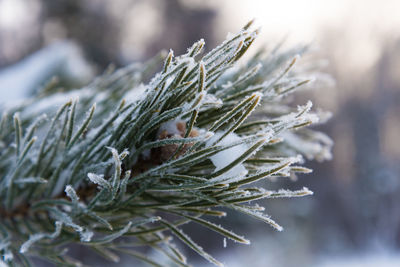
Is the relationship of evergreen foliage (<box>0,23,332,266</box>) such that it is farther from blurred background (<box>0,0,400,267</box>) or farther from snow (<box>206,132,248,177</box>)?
blurred background (<box>0,0,400,267</box>)

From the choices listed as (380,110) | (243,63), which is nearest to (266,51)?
(243,63)

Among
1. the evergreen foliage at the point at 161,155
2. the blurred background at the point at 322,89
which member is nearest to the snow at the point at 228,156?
the evergreen foliage at the point at 161,155

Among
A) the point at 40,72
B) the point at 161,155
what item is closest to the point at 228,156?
the point at 161,155

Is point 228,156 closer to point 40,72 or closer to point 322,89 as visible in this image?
point 40,72

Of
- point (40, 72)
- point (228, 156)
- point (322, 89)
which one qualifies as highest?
point (322, 89)

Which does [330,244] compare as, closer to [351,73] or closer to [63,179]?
[351,73]

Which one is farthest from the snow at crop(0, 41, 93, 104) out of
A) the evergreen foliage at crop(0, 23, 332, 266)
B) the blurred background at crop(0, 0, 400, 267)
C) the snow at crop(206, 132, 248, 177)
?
the blurred background at crop(0, 0, 400, 267)

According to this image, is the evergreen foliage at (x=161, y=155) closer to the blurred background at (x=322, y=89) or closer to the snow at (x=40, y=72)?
the snow at (x=40, y=72)
